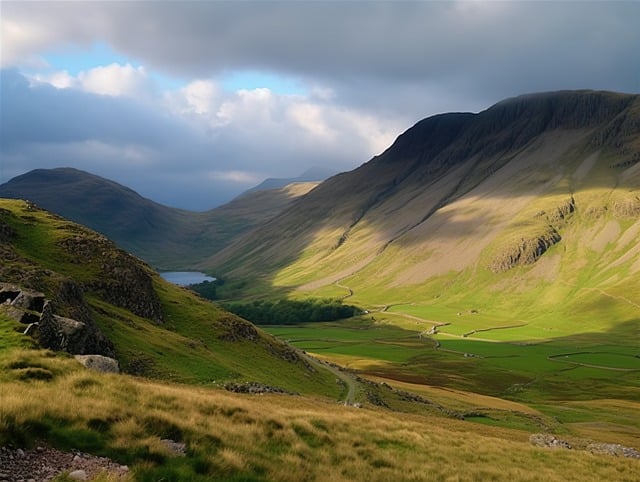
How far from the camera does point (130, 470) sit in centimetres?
1434

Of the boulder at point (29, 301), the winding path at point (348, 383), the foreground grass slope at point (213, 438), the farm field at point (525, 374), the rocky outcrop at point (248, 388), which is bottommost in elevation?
the farm field at point (525, 374)

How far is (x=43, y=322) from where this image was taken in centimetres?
3203

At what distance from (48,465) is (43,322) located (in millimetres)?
20376

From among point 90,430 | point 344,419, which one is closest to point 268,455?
point 90,430

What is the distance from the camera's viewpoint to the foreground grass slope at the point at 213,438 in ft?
51.3

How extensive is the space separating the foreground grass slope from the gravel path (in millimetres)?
376

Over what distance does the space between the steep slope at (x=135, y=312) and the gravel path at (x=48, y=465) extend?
31.7m

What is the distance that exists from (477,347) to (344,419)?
17564 centimetres

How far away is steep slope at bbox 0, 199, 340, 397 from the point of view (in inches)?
2026

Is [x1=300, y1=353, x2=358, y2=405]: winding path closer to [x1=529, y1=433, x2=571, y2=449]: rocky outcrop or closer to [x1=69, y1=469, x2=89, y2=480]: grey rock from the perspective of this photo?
[x1=529, y1=433, x2=571, y2=449]: rocky outcrop

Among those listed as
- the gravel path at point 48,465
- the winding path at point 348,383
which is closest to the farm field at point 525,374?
the winding path at point 348,383

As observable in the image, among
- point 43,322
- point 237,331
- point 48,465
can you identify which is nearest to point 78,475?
point 48,465

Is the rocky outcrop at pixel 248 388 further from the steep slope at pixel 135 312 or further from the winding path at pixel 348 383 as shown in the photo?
the winding path at pixel 348 383

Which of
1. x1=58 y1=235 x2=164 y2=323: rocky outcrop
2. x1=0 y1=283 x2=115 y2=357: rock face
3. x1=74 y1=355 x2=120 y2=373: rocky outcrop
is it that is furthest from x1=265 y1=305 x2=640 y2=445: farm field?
x1=74 y1=355 x2=120 y2=373: rocky outcrop
